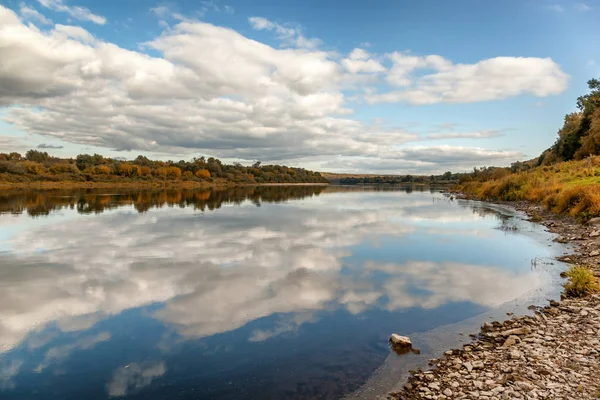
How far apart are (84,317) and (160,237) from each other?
11692 millimetres

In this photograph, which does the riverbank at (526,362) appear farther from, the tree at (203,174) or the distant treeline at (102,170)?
the tree at (203,174)

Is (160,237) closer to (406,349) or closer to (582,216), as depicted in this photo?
(406,349)

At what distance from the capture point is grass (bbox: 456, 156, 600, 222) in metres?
22.0

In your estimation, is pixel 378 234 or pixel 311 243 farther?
pixel 378 234

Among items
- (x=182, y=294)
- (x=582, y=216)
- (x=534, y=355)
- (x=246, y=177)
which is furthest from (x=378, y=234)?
(x=246, y=177)

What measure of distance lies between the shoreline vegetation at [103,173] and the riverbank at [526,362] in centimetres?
8982

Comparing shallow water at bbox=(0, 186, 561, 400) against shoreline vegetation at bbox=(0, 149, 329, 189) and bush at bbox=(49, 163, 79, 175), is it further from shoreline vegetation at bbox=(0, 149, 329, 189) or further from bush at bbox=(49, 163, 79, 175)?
bush at bbox=(49, 163, 79, 175)

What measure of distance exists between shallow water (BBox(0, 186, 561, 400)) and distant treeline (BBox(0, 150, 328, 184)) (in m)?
77.0

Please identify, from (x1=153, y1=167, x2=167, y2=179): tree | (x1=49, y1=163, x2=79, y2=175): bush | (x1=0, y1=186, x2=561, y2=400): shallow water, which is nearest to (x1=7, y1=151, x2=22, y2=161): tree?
(x1=49, y1=163, x2=79, y2=175): bush

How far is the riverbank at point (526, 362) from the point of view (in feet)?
16.7

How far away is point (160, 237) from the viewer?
20141mm

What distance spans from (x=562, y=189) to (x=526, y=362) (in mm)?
28534

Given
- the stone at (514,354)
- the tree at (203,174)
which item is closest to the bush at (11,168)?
the tree at (203,174)

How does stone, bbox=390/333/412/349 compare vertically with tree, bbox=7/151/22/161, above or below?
below
